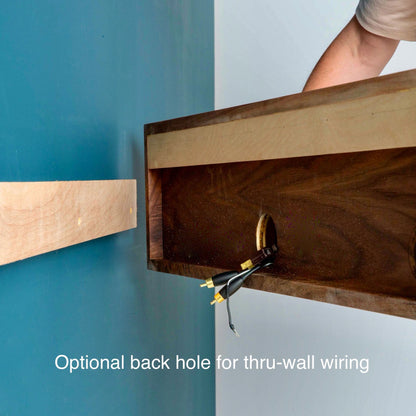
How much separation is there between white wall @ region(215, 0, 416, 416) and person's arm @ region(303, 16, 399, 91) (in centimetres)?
35

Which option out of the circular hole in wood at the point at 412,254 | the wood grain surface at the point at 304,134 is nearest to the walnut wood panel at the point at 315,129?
the wood grain surface at the point at 304,134

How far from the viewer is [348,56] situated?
2.32ft

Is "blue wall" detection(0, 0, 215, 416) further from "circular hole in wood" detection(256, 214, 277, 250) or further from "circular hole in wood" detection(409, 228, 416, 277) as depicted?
"circular hole in wood" detection(409, 228, 416, 277)

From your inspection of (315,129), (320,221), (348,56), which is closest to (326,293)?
(320,221)

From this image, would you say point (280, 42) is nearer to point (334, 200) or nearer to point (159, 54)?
point (159, 54)

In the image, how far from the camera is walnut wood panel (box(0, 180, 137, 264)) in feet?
1.37

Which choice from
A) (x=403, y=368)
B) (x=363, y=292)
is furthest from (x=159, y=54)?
(x=403, y=368)

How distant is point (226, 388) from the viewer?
1267mm

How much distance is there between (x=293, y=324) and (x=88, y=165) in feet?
2.57

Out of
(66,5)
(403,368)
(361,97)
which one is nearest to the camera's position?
(361,97)

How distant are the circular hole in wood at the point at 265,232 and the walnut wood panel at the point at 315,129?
0.10 meters

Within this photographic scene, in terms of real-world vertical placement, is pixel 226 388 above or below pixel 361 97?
below

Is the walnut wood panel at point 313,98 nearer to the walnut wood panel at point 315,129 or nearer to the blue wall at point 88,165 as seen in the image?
the walnut wood panel at point 315,129

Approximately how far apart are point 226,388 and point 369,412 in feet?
1.41
